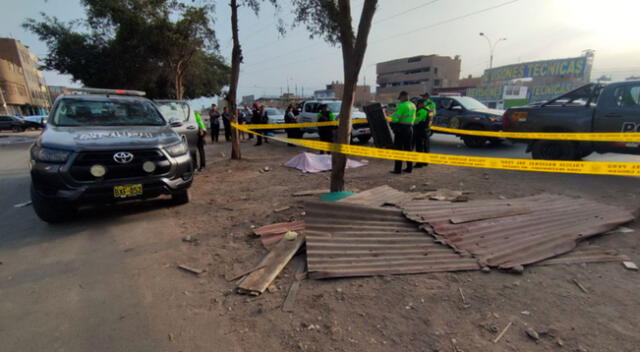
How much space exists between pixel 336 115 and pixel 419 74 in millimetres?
81872

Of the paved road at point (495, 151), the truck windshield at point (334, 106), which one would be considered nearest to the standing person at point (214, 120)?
the truck windshield at point (334, 106)

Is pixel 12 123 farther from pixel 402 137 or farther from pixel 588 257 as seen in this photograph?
pixel 588 257

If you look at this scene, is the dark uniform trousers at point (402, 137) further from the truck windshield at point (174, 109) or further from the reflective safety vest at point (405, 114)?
the truck windshield at point (174, 109)

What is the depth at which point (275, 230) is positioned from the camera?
12.5 feet

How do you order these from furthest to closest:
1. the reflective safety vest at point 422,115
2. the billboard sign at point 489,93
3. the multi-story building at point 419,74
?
1. the multi-story building at point 419,74
2. the billboard sign at point 489,93
3. the reflective safety vest at point 422,115

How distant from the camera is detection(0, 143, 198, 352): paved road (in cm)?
217

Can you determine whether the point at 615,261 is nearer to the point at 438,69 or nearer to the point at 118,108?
the point at 118,108

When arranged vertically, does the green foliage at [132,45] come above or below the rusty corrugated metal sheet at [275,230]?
above

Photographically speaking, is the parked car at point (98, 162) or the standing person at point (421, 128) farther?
the standing person at point (421, 128)

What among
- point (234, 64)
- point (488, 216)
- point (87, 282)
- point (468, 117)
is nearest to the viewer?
point (87, 282)

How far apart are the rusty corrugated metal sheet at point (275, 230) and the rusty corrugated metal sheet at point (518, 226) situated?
53.1 inches

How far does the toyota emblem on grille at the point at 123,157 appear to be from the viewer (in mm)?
3879

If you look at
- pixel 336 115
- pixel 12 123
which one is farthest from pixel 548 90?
pixel 12 123

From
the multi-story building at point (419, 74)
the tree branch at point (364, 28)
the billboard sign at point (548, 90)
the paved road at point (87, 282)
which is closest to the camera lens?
the paved road at point (87, 282)
